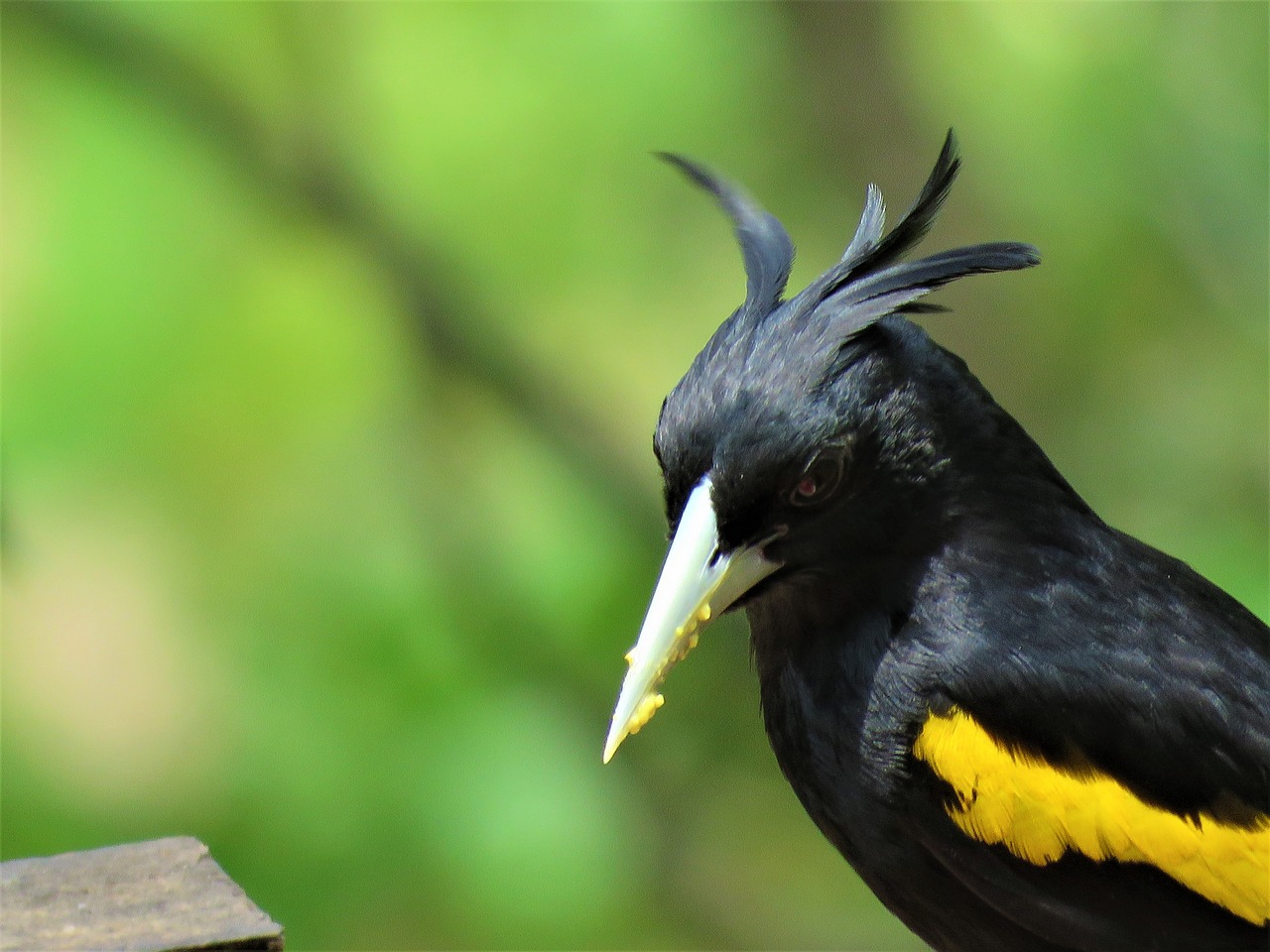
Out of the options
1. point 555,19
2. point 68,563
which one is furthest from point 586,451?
point 68,563

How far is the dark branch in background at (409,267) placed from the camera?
2.93 meters

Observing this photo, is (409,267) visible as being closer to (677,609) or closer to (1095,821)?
(677,609)

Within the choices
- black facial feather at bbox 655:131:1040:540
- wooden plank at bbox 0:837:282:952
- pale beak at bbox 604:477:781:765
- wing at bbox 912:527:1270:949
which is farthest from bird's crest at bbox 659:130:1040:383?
wooden plank at bbox 0:837:282:952

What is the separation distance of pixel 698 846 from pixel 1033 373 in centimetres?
123

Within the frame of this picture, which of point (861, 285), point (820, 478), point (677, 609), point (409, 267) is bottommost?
point (677, 609)

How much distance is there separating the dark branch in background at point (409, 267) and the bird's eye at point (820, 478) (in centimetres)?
172

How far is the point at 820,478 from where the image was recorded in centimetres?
121

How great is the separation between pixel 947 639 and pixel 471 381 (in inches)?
75.5

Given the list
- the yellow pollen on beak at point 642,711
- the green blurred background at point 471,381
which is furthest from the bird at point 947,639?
the green blurred background at point 471,381

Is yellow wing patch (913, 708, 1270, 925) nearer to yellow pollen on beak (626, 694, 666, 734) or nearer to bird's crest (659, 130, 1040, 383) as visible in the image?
yellow pollen on beak (626, 694, 666, 734)

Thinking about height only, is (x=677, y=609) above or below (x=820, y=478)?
below

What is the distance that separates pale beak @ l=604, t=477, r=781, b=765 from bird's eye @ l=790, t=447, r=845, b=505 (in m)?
0.08

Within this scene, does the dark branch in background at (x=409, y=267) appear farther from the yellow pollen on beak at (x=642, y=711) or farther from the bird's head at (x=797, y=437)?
the yellow pollen on beak at (x=642, y=711)

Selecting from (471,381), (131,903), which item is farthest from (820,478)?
(471,381)
